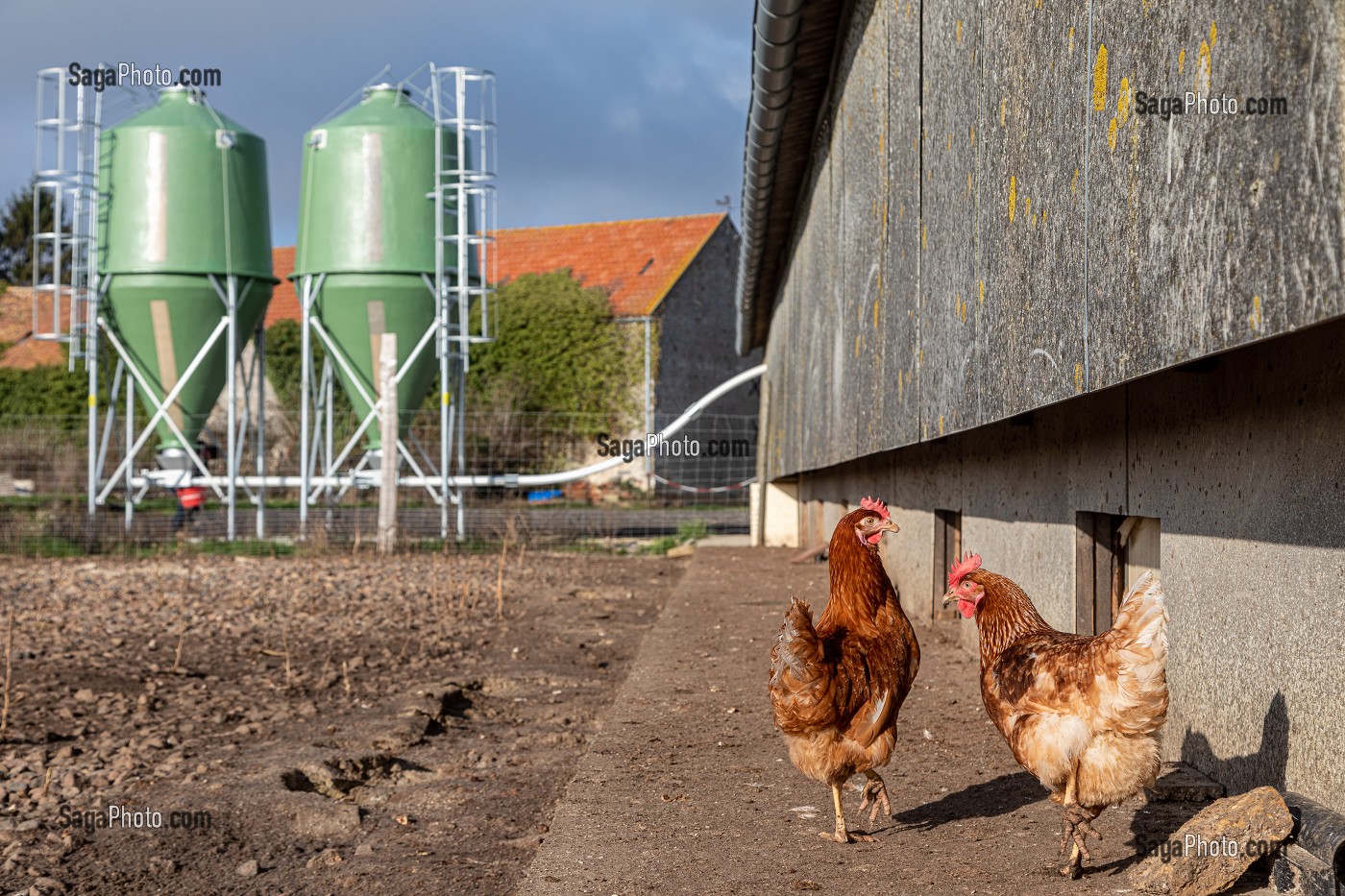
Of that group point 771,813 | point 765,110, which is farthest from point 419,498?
point 771,813

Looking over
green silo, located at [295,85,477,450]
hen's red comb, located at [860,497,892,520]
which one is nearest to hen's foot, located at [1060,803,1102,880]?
hen's red comb, located at [860,497,892,520]

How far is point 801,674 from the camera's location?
3.55 meters

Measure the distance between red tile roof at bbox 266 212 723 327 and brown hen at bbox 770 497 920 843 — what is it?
26.2 m

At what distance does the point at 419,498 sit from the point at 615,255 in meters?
11.0

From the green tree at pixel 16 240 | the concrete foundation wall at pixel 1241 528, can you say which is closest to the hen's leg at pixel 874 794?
the concrete foundation wall at pixel 1241 528

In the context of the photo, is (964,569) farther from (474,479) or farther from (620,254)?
Answer: (620,254)

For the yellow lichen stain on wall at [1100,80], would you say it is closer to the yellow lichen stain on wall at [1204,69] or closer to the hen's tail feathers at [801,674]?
the yellow lichen stain on wall at [1204,69]

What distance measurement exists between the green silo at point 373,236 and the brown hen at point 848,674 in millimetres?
15282

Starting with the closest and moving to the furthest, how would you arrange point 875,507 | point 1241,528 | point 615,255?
point 1241,528, point 875,507, point 615,255

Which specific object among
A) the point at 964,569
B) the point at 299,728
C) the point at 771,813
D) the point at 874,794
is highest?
the point at 964,569

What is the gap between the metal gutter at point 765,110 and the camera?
20.3ft

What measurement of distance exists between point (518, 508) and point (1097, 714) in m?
16.8

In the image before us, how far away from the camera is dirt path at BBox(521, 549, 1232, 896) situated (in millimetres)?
3266

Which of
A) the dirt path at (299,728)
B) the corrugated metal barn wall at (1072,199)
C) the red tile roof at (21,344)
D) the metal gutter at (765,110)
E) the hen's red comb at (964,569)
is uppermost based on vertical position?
the red tile roof at (21,344)
